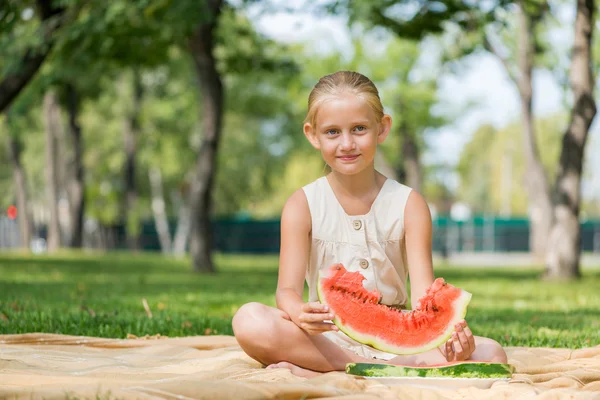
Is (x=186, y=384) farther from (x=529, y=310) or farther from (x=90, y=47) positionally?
(x=90, y=47)

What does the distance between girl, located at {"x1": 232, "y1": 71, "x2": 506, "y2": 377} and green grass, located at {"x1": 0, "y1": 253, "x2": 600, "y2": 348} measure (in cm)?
168

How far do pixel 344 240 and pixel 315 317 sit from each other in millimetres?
663

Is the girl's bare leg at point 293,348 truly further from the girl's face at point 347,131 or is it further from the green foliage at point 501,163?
the green foliage at point 501,163

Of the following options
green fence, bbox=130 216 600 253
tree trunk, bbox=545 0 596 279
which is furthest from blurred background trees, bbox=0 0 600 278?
green fence, bbox=130 216 600 253

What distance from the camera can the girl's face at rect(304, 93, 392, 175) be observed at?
3.90 m

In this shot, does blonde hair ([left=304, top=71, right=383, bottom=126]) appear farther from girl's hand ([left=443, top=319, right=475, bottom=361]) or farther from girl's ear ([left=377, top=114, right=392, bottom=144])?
girl's hand ([left=443, top=319, right=475, bottom=361])

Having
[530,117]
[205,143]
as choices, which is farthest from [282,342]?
[530,117]

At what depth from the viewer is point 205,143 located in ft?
51.8

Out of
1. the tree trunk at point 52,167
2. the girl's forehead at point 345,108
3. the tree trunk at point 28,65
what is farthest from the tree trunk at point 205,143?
the girl's forehead at point 345,108

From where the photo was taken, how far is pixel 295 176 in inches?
1916

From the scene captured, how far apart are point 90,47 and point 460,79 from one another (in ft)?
59.5

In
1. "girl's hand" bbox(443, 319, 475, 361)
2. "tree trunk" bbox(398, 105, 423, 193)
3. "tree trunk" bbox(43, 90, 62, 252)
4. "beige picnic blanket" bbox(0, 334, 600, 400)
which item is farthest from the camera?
"tree trunk" bbox(398, 105, 423, 193)

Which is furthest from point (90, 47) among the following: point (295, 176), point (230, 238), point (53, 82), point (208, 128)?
point (295, 176)

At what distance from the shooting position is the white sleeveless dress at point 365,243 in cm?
402
